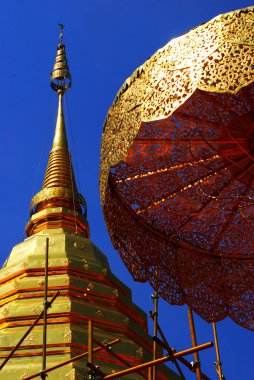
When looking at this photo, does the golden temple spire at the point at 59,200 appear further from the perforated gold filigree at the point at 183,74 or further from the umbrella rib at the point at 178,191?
the perforated gold filigree at the point at 183,74

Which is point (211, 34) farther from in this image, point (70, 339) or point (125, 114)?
point (70, 339)

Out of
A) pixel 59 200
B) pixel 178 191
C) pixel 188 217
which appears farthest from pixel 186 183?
pixel 59 200

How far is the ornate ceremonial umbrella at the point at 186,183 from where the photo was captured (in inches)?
320

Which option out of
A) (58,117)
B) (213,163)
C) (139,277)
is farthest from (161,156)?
(58,117)

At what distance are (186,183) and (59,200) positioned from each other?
24.7ft

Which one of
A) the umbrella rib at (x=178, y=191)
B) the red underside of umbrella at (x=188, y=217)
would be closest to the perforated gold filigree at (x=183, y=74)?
the red underside of umbrella at (x=188, y=217)

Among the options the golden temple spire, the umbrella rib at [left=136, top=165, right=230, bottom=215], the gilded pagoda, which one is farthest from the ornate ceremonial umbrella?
the golden temple spire

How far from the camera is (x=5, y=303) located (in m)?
13.6

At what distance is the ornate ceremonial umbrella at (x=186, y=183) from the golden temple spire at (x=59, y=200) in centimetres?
649

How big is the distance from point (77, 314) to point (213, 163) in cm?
433

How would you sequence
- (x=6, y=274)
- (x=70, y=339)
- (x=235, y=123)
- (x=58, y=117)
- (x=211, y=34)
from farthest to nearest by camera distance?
(x=58, y=117), (x=6, y=274), (x=70, y=339), (x=235, y=123), (x=211, y=34)

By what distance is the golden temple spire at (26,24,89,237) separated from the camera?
16172 mm

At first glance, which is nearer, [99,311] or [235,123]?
[235,123]

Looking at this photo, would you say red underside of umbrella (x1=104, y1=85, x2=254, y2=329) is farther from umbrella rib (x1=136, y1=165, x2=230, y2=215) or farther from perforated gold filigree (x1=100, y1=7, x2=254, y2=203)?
perforated gold filigree (x1=100, y1=7, x2=254, y2=203)
